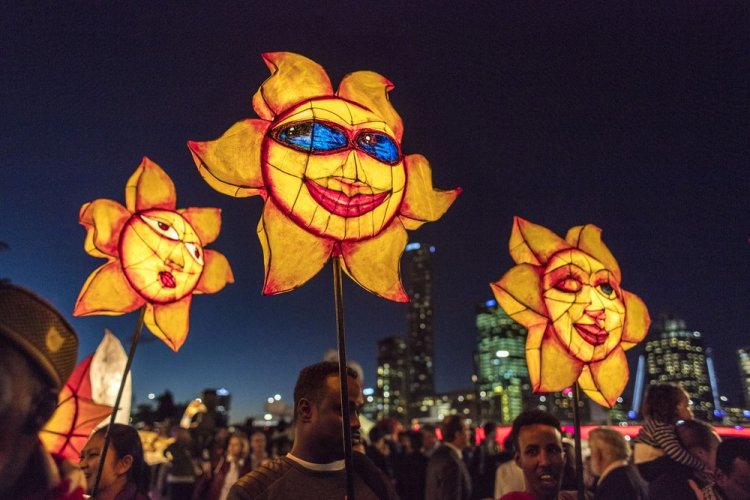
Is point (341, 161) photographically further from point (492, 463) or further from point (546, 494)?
point (492, 463)

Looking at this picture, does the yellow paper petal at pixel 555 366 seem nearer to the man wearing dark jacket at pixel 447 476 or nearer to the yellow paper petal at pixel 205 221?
the man wearing dark jacket at pixel 447 476

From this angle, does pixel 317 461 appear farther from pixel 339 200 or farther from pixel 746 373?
pixel 746 373

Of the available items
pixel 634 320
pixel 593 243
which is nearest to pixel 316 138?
pixel 593 243

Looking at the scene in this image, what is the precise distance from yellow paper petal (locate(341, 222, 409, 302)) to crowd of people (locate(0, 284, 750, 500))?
50 centimetres

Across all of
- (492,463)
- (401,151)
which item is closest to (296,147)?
(401,151)

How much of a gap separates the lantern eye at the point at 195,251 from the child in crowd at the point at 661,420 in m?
4.37

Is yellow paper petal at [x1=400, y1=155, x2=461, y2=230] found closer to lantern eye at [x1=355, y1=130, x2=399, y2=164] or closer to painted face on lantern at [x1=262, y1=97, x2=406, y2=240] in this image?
lantern eye at [x1=355, y1=130, x2=399, y2=164]

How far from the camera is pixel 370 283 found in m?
2.83

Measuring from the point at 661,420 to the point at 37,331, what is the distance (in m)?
5.02

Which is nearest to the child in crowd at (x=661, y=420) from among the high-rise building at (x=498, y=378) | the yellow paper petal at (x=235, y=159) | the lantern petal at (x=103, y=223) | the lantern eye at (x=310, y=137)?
the lantern eye at (x=310, y=137)

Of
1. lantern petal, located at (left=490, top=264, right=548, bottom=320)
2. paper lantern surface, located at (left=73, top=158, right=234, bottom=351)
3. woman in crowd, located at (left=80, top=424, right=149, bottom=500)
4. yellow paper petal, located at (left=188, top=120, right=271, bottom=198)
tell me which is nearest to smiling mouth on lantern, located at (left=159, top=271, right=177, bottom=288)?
paper lantern surface, located at (left=73, top=158, right=234, bottom=351)

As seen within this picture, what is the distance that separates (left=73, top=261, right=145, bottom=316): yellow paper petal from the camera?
4.07 meters

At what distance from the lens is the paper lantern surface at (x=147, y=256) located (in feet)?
13.7

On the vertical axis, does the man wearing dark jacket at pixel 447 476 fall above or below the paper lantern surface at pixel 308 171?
below
